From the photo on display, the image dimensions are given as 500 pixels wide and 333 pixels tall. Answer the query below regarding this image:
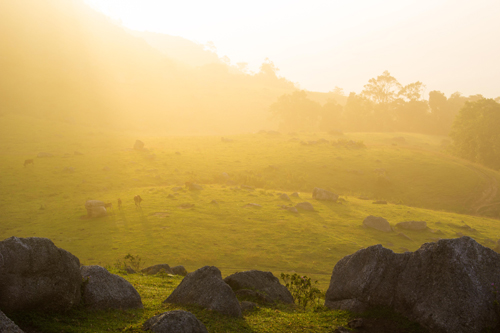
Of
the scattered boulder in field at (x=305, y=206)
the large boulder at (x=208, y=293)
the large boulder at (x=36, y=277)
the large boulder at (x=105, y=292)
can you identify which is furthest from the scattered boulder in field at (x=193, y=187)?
the large boulder at (x=36, y=277)

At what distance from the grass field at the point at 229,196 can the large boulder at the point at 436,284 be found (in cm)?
1207

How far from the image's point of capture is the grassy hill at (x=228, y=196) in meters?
30.1

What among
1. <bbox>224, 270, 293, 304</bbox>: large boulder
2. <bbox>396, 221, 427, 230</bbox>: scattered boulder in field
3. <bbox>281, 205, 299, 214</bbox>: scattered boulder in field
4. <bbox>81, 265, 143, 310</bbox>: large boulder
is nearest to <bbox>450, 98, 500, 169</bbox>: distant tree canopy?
<bbox>396, 221, 427, 230</bbox>: scattered boulder in field

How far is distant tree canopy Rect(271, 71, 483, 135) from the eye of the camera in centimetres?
12235

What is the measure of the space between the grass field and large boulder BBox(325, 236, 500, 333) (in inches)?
475

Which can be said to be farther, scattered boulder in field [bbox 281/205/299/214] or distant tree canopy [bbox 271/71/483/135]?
distant tree canopy [bbox 271/71/483/135]

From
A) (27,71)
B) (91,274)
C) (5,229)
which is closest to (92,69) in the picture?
(27,71)

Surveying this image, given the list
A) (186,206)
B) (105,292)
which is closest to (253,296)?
(105,292)

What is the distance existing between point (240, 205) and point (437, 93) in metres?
115

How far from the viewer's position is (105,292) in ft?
41.4

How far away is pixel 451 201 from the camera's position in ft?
190

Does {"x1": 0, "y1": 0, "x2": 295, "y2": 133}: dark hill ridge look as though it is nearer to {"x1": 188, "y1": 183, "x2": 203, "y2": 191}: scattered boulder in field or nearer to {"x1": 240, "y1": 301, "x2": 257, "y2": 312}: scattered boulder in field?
{"x1": 188, "y1": 183, "x2": 203, "y2": 191}: scattered boulder in field

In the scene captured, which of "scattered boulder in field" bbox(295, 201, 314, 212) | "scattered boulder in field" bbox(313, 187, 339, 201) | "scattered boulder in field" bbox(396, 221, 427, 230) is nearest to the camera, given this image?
"scattered boulder in field" bbox(396, 221, 427, 230)

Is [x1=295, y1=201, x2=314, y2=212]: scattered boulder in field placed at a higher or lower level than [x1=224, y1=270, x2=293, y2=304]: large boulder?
lower
